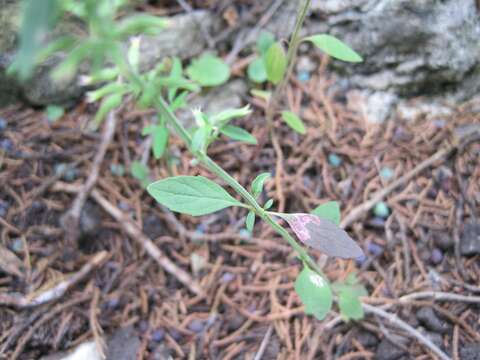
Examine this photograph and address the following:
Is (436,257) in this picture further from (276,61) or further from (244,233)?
(276,61)

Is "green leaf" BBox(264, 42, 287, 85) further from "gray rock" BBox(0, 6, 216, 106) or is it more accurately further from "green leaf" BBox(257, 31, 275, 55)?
"gray rock" BBox(0, 6, 216, 106)

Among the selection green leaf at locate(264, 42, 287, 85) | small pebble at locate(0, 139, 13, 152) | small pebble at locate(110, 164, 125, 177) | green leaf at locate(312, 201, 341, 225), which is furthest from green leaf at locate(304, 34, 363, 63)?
small pebble at locate(0, 139, 13, 152)

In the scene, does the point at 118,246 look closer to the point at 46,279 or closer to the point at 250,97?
the point at 46,279

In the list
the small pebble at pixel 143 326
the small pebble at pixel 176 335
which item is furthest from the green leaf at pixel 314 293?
the small pebble at pixel 143 326

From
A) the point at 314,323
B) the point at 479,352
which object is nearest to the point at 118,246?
the point at 314,323

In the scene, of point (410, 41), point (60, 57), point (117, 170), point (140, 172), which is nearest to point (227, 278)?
point (140, 172)

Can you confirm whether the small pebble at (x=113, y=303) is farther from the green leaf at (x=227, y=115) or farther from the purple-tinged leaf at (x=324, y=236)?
the purple-tinged leaf at (x=324, y=236)
